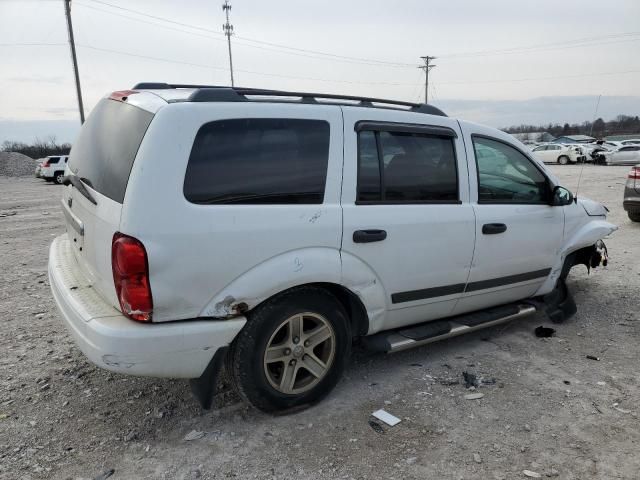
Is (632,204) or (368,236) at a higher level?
(368,236)

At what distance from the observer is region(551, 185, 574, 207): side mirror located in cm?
436

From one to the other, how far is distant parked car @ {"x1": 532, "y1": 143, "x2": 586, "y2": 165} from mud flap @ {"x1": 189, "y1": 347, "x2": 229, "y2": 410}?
1376 inches

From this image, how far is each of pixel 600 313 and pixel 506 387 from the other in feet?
6.80

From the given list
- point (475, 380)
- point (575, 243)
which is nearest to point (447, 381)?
point (475, 380)

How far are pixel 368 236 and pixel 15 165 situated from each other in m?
39.7

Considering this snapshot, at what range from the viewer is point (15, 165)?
35.9 meters

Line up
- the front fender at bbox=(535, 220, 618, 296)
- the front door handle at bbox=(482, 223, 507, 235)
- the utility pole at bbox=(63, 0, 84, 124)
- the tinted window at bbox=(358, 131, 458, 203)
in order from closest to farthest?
1. the tinted window at bbox=(358, 131, 458, 203)
2. the front door handle at bbox=(482, 223, 507, 235)
3. the front fender at bbox=(535, 220, 618, 296)
4. the utility pole at bbox=(63, 0, 84, 124)

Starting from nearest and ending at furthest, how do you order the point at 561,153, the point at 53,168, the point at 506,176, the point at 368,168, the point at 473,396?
1. the point at 368,168
2. the point at 473,396
3. the point at 506,176
4. the point at 53,168
5. the point at 561,153

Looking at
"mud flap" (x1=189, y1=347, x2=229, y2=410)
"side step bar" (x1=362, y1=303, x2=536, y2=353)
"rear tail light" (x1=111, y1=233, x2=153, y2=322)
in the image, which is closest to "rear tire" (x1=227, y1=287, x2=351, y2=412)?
"mud flap" (x1=189, y1=347, x2=229, y2=410)

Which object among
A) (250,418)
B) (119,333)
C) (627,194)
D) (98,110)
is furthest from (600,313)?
(627,194)

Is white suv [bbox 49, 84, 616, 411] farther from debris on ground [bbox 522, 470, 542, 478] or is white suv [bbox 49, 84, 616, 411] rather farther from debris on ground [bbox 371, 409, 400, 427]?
debris on ground [bbox 522, 470, 542, 478]

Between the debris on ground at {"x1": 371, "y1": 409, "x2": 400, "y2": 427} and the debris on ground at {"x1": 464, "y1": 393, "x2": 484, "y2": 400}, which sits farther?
the debris on ground at {"x1": 464, "y1": 393, "x2": 484, "y2": 400}

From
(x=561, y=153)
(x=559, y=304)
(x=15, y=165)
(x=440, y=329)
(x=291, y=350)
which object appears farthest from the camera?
(x=15, y=165)

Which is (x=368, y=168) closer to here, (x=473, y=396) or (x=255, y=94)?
(x=255, y=94)
